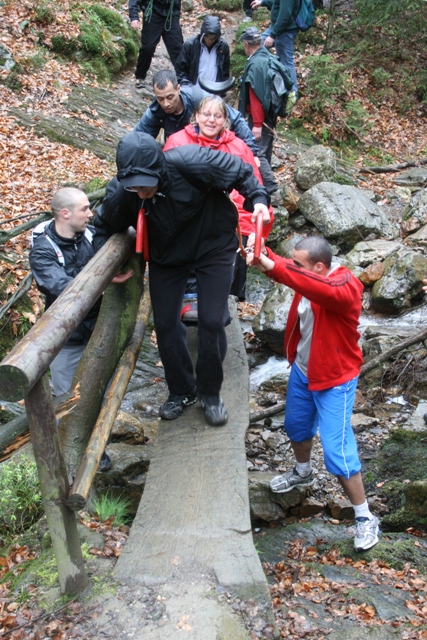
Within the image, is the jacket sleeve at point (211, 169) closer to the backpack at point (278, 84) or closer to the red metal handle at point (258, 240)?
the red metal handle at point (258, 240)

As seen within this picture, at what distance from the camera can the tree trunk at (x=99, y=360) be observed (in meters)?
4.04

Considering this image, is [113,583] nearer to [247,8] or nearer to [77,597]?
[77,597]

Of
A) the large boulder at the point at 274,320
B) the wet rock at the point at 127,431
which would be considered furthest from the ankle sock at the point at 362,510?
the large boulder at the point at 274,320

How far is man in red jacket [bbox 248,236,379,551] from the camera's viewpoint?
4.21m

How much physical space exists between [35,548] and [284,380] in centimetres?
538

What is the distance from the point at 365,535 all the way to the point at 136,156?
3.21 meters

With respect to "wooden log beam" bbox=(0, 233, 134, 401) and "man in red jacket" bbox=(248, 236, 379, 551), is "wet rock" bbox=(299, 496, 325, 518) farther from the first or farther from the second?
"wooden log beam" bbox=(0, 233, 134, 401)

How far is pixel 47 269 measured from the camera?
4.69 m

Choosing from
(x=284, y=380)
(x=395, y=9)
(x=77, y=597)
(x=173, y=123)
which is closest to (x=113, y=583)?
(x=77, y=597)

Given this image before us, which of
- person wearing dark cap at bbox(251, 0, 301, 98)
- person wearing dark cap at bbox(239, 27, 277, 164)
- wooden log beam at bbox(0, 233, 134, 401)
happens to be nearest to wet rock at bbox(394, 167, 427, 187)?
person wearing dark cap at bbox(251, 0, 301, 98)

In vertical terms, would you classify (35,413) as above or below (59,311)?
below

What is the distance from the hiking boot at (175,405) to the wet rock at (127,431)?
4.14 ft

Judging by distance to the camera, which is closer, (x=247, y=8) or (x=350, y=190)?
(x=350, y=190)

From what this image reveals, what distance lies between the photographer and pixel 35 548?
370cm
